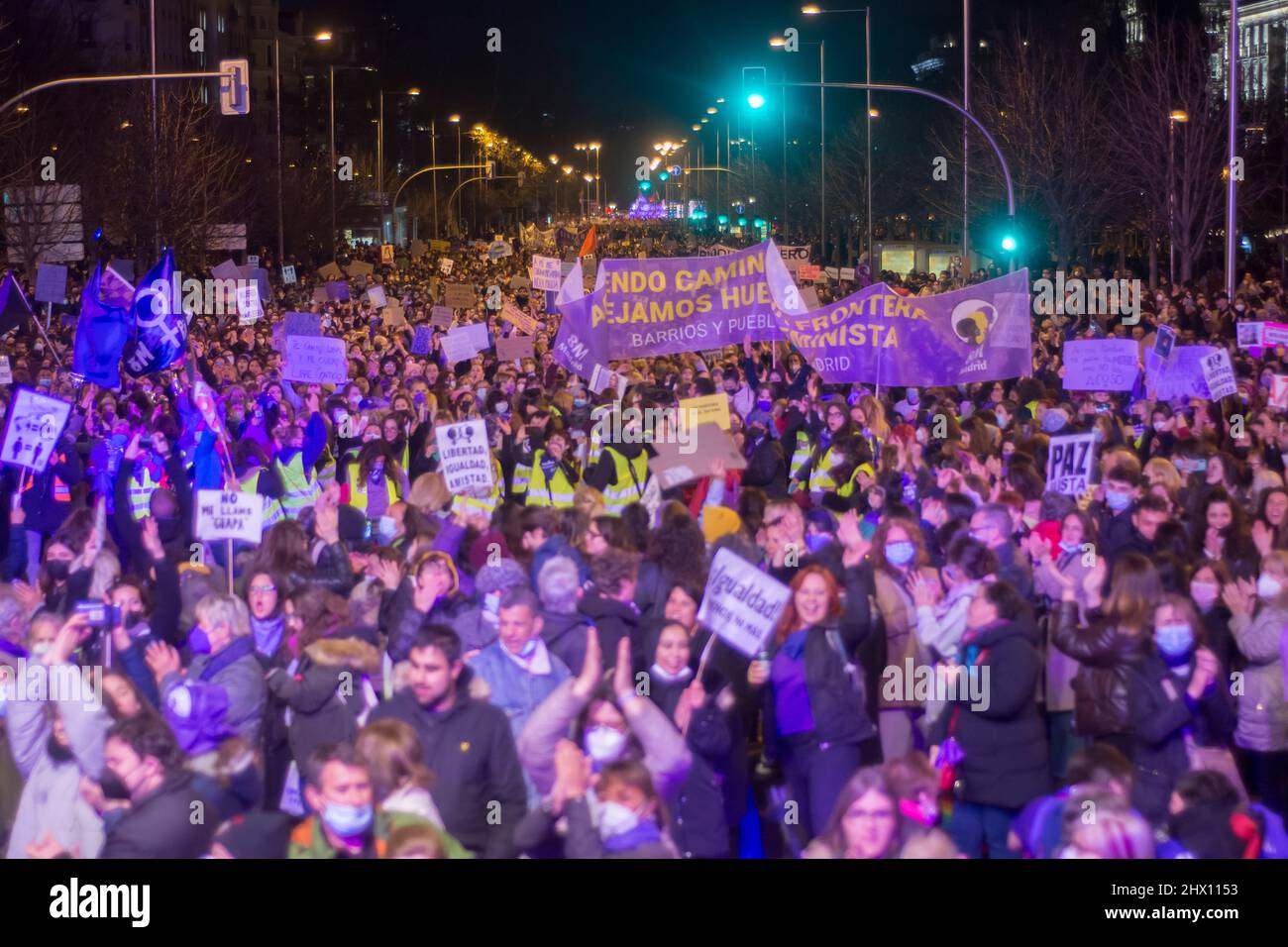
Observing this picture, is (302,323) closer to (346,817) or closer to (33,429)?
(33,429)

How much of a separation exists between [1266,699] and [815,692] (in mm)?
1953


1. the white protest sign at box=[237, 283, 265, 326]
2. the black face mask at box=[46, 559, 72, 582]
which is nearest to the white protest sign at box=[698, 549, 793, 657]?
the black face mask at box=[46, 559, 72, 582]

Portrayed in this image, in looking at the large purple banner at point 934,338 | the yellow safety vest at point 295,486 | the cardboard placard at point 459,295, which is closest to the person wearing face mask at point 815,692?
the yellow safety vest at point 295,486

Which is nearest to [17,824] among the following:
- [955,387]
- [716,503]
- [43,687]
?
[43,687]

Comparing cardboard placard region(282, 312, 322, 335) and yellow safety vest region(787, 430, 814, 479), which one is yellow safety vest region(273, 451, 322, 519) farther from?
cardboard placard region(282, 312, 322, 335)

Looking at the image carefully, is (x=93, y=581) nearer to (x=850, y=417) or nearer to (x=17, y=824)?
(x=17, y=824)

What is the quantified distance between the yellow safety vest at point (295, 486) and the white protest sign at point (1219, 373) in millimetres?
7072

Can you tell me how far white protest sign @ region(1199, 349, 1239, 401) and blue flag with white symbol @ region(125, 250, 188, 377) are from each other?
8683 mm

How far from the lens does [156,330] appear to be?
16547 millimetres

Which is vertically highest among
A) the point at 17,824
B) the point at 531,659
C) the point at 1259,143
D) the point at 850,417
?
the point at 1259,143

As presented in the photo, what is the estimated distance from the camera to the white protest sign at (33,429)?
12.3 m

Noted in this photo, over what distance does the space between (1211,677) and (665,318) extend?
32.9 ft

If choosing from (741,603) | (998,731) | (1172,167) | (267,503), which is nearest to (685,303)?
(267,503)

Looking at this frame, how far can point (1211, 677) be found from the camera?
7.41 m
